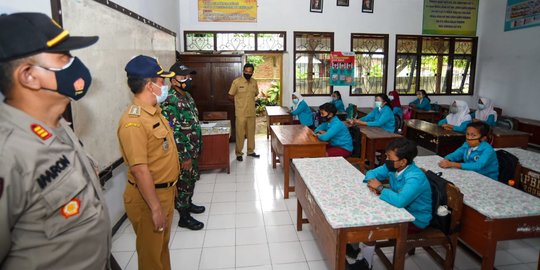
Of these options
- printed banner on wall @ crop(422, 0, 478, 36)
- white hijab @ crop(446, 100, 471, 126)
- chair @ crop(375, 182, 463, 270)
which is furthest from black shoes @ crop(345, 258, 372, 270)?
printed banner on wall @ crop(422, 0, 478, 36)

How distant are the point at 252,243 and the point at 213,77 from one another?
455 cm

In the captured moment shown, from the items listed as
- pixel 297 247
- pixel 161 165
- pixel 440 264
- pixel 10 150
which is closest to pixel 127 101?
pixel 161 165

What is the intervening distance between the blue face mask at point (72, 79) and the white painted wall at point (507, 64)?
8749 millimetres

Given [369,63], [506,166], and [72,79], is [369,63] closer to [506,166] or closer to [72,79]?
[506,166]

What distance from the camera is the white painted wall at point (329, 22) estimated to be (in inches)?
286

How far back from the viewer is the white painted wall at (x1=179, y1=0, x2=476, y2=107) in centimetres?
726

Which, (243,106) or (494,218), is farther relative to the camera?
(243,106)

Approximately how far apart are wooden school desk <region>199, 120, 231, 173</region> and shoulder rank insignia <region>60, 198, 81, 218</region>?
3.66 meters

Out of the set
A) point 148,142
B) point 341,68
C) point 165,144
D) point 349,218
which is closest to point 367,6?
point 341,68

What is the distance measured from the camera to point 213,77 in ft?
21.9

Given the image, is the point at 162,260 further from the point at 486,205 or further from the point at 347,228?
the point at 486,205

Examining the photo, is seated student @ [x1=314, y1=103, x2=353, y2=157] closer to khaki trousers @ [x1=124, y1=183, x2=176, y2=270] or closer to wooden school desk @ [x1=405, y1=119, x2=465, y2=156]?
wooden school desk @ [x1=405, y1=119, x2=465, y2=156]

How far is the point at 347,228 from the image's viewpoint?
6.03 feet

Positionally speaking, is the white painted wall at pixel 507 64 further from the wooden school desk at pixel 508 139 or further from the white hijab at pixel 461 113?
the wooden school desk at pixel 508 139
